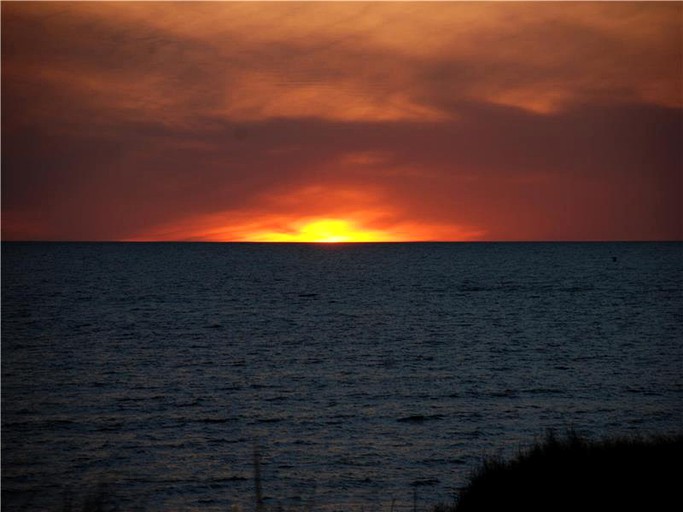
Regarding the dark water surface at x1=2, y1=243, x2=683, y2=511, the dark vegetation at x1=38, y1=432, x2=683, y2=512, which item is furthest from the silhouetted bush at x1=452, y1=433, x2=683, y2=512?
the dark water surface at x1=2, y1=243, x2=683, y2=511

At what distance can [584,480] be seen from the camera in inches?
558

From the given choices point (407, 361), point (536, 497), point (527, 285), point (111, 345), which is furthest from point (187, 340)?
point (527, 285)

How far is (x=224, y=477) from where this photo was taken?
2364cm

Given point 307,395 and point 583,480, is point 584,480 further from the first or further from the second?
point 307,395

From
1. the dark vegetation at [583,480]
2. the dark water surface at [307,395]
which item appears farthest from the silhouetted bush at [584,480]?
the dark water surface at [307,395]

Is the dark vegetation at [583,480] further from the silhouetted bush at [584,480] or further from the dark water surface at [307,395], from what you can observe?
the dark water surface at [307,395]

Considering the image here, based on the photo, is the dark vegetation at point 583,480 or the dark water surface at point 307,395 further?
the dark water surface at point 307,395

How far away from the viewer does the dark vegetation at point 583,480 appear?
514 inches

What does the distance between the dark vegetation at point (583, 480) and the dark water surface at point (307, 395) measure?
5938 millimetres

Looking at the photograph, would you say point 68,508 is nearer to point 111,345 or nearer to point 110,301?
point 111,345

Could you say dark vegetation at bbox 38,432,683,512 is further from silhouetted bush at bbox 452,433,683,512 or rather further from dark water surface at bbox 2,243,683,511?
dark water surface at bbox 2,243,683,511

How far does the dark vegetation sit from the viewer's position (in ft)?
42.8

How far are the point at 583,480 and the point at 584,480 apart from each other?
0.02m

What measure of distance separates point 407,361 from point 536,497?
3337cm
